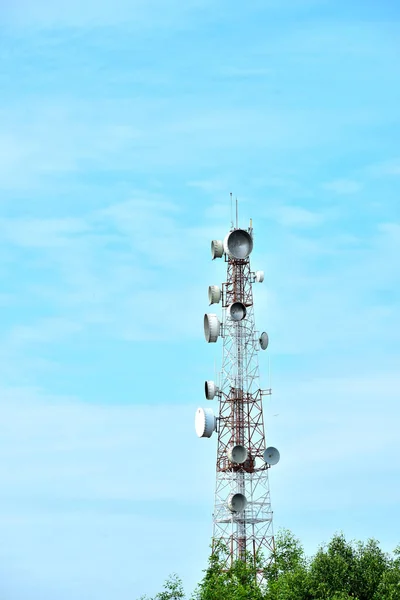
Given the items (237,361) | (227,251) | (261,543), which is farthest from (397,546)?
(227,251)

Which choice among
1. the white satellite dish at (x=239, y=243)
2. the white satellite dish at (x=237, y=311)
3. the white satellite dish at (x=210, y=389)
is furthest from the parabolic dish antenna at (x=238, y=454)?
the white satellite dish at (x=239, y=243)

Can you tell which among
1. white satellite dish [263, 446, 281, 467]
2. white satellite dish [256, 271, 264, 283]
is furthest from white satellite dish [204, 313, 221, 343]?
white satellite dish [263, 446, 281, 467]

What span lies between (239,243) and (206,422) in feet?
39.5

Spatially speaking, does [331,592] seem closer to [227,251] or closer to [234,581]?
[234,581]

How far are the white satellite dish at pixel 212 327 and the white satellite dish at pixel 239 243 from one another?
4.41 m

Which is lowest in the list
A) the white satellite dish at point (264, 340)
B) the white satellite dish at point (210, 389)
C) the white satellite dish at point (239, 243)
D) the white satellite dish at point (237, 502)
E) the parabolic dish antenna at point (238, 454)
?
the white satellite dish at point (237, 502)

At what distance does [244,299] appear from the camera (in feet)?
221

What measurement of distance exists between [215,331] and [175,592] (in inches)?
670

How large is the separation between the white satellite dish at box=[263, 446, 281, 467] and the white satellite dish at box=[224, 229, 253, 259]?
42.0ft

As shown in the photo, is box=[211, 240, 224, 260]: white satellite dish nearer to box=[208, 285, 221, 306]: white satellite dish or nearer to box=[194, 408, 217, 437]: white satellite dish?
box=[208, 285, 221, 306]: white satellite dish

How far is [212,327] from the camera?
66312mm

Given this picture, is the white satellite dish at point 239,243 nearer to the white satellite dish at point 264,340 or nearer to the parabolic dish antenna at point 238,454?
the white satellite dish at point 264,340

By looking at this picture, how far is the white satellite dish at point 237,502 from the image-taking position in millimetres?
63531

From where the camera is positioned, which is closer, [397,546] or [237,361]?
[397,546]
